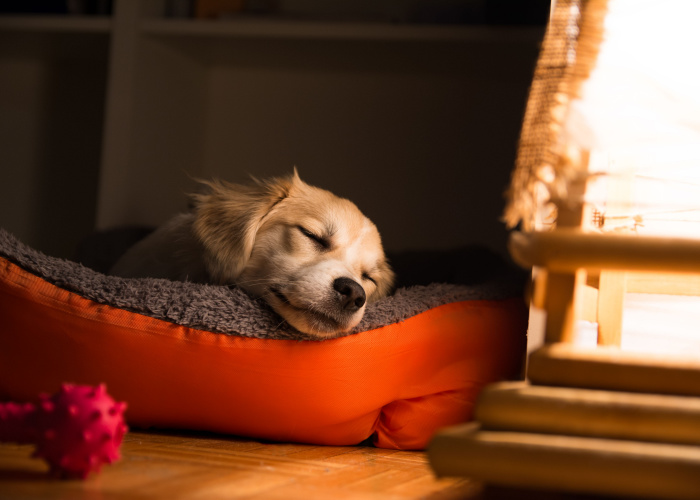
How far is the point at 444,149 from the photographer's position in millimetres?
2934

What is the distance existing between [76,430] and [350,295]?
0.60 metres

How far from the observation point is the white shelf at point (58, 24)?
2.64 m

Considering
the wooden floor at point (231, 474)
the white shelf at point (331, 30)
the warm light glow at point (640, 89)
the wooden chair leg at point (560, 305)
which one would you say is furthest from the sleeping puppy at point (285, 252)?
the white shelf at point (331, 30)

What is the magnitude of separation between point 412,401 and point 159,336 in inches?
22.7

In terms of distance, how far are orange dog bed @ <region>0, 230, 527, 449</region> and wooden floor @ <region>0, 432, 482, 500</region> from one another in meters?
0.07

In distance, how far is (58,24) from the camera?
2.69 meters

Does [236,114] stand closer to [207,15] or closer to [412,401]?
[207,15]

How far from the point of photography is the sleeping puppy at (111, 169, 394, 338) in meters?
1.32

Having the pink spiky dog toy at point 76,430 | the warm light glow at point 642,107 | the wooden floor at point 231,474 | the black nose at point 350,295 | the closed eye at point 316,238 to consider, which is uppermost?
the warm light glow at point 642,107

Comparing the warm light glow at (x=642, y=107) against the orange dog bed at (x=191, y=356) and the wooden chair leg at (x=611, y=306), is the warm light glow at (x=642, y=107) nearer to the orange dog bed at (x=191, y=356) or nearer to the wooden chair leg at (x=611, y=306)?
the wooden chair leg at (x=611, y=306)

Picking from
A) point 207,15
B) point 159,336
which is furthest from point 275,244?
point 207,15

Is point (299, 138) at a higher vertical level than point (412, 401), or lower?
higher

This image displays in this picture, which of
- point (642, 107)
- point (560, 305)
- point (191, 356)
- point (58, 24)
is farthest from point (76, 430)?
point (58, 24)

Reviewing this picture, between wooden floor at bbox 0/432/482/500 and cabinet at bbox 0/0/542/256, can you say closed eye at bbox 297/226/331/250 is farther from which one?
cabinet at bbox 0/0/542/256
